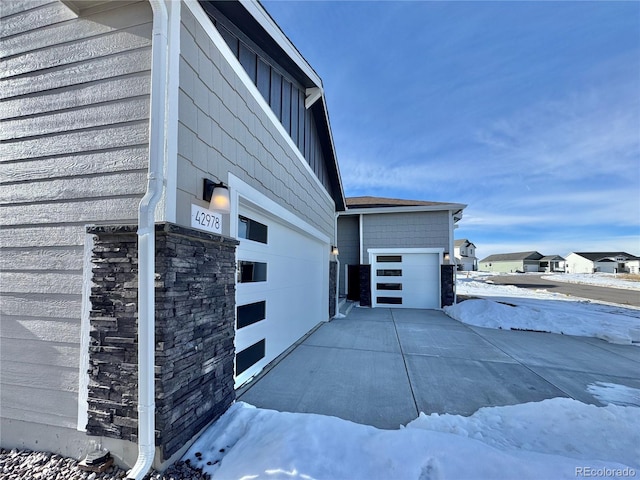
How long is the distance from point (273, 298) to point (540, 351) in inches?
201

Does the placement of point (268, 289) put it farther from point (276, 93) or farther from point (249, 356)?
point (276, 93)

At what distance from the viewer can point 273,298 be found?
438cm

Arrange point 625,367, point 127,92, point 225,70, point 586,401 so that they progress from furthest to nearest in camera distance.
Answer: point 625,367, point 586,401, point 225,70, point 127,92

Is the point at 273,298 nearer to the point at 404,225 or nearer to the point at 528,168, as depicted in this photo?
the point at 404,225

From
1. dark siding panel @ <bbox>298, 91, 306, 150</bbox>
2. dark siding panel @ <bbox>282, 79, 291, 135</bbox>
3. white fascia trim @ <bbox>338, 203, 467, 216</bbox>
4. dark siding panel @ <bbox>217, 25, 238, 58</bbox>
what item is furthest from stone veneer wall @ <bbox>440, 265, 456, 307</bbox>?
dark siding panel @ <bbox>217, 25, 238, 58</bbox>

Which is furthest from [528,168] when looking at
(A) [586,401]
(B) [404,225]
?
(A) [586,401]

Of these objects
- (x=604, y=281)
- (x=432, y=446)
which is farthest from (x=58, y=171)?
(x=604, y=281)

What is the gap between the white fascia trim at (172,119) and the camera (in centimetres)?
206

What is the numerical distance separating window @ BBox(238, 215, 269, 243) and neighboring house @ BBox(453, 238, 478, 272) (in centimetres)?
4880

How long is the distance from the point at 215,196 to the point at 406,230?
30.6ft

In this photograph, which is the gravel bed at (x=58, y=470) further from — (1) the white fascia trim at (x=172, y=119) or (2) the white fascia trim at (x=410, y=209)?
(2) the white fascia trim at (x=410, y=209)

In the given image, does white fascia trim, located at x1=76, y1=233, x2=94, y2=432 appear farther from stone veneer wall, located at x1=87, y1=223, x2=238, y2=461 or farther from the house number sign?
the house number sign

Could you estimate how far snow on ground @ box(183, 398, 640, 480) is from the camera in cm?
183

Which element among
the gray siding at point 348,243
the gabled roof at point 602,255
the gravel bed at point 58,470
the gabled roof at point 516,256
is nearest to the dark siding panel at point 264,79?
the gravel bed at point 58,470
